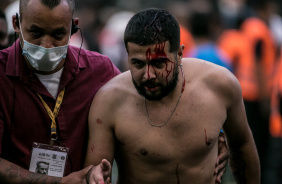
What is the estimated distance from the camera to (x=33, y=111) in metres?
4.32

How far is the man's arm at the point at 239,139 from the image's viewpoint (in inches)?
185

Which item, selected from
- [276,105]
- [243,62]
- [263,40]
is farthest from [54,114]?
[276,105]

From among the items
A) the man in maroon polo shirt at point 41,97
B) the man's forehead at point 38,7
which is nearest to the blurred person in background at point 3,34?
the man in maroon polo shirt at point 41,97

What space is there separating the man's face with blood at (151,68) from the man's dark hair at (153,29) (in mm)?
38

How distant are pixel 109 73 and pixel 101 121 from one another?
44cm

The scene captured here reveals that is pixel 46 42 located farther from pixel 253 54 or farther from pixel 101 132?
pixel 253 54

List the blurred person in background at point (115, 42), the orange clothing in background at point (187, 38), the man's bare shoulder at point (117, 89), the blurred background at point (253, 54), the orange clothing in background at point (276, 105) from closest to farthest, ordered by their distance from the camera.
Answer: the man's bare shoulder at point (117, 89)
the blurred background at point (253, 54)
the orange clothing in background at point (187, 38)
the orange clothing in background at point (276, 105)
the blurred person in background at point (115, 42)

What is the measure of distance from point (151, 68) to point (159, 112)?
14.3 inches

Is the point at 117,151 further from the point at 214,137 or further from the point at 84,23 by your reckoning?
the point at 84,23

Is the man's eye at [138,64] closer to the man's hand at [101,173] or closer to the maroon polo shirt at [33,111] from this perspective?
the maroon polo shirt at [33,111]

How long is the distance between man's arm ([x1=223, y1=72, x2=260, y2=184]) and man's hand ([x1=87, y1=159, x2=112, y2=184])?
1.04 meters

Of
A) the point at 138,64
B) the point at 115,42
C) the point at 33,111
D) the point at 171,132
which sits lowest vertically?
the point at 115,42

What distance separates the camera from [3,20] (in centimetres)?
529

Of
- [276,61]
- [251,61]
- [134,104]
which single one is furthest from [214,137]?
[276,61]
